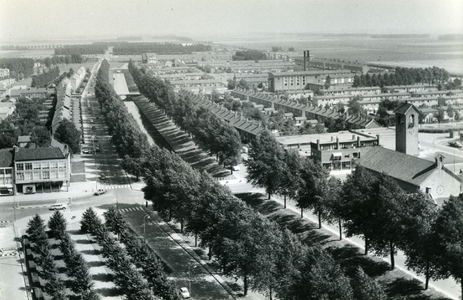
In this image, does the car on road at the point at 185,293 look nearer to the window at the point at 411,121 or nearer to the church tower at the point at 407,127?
the church tower at the point at 407,127

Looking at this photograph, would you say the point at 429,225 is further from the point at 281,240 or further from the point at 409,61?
the point at 409,61

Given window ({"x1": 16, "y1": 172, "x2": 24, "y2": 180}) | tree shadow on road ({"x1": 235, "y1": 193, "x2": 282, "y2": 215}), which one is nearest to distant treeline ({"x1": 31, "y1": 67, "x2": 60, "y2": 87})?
window ({"x1": 16, "y1": 172, "x2": 24, "y2": 180})

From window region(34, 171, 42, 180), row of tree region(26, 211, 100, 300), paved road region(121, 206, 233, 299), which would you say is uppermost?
window region(34, 171, 42, 180)

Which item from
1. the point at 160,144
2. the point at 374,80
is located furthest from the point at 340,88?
the point at 160,144

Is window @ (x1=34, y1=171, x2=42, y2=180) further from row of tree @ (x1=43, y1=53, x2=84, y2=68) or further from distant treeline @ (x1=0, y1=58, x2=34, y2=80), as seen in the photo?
row of tree @ (x1=43, y1=53, x2=84, y2=68)

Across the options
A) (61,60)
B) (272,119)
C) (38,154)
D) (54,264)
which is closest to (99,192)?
(38,154)

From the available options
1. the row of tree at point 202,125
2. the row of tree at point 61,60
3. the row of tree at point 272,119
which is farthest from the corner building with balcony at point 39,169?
the row of tree at point 61,60

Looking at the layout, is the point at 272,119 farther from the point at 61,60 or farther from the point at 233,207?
the point at 61,60
